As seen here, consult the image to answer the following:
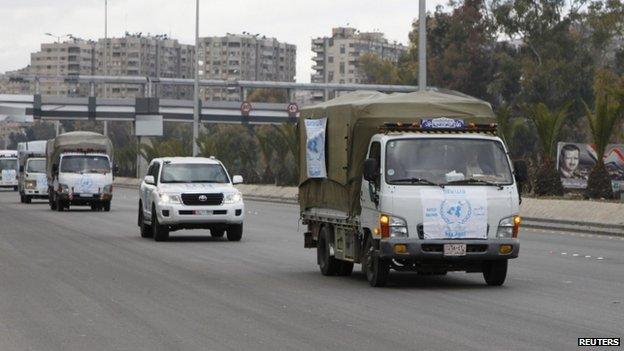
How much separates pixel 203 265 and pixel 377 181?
5474 millimetres

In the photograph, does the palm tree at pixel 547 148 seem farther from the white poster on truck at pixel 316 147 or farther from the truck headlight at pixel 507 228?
the truck headlight at pixel 507 228

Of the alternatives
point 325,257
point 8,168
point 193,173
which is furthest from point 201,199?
point 8,168

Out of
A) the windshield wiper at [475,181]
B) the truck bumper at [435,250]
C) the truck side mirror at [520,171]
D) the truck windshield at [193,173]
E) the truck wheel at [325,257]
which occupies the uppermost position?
the truck side mirror at [520,171]

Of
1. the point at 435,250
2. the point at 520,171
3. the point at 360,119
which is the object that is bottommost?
the point at 435,250

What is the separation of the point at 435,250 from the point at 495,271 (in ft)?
3.79

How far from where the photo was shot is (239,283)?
20.1 m

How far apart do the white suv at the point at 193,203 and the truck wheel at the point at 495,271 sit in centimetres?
1288

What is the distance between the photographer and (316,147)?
22.4 m

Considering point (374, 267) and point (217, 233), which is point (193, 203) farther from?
point (374, 267)

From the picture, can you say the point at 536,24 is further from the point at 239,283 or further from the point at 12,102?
the point at 239,283

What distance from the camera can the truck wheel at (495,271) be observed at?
64.4 ft

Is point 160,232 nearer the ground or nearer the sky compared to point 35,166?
nearer the ground

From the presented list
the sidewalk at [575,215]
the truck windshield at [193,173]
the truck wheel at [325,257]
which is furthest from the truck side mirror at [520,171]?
the sidewalk at [575,215]

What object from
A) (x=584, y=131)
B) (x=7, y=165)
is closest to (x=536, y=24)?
(x=584, y=131)
